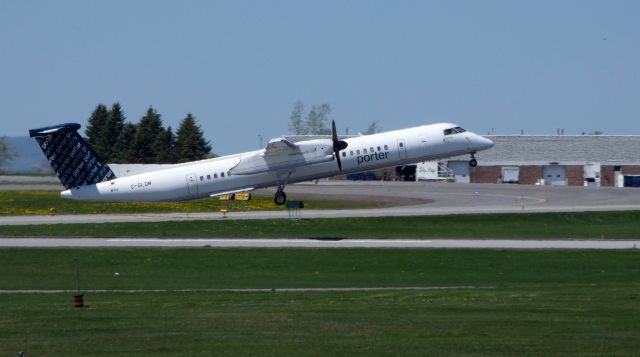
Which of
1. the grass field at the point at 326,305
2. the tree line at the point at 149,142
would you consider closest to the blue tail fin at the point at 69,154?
the grass field at the point at 326,305

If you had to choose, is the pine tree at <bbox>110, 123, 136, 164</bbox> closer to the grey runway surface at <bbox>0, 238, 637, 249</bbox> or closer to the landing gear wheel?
the landing gear wheel

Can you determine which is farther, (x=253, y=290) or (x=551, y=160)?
(x=551, y=160)

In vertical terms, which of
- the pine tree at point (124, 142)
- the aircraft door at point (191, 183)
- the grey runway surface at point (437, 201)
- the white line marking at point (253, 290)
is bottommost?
the white line marking at point (253, 290)

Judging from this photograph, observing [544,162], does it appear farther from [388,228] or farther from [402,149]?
[402,149]

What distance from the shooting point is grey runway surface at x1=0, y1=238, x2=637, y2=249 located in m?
50.4

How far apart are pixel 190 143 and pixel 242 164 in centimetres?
6701

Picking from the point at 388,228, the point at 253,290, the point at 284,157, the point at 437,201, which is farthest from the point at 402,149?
the point at 437,201

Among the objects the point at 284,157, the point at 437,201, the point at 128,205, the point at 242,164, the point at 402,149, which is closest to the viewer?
the point at 402,149

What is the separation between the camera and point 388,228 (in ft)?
199

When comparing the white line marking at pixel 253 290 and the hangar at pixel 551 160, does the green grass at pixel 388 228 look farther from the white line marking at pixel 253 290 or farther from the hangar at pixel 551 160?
the hangar at pixel 551 160

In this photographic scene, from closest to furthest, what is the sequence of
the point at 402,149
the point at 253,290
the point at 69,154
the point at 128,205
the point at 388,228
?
the point at 253,290, the point at 69,154, the point at 402,149, the point at 388,228, the point at 128,205

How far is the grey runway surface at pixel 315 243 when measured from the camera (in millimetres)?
50375

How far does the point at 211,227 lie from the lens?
2360 inches

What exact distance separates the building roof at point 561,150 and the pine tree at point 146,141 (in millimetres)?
35463
